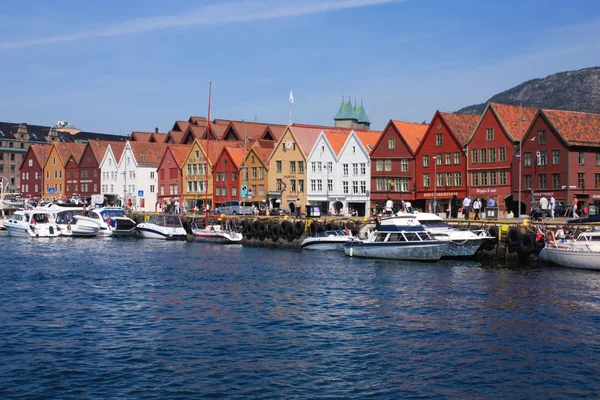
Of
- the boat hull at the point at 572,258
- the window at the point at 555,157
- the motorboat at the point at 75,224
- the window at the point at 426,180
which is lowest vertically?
the boat hull at the point at 572,258

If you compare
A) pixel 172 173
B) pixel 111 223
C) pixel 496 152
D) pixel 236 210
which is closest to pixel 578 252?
pixel 496 152

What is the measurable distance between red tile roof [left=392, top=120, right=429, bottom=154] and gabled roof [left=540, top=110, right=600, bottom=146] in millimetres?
19643

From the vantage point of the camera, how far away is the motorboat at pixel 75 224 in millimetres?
85750

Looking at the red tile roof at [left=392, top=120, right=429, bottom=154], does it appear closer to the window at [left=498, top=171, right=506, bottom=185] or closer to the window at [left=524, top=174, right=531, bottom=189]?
the window at [left=498, top=171, right=506, bottom=185]

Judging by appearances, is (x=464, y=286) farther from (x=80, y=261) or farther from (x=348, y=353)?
(x=80, y=261)

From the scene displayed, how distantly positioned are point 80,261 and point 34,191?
10255 cm

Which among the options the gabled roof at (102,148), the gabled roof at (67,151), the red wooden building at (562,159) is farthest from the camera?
the gabled roof at (67,151)

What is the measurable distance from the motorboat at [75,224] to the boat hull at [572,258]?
52458mm

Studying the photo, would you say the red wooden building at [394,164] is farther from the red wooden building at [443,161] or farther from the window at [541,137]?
the window at [541,137]

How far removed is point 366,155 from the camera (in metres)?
98.3

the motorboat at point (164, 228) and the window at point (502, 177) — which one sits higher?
the window at point (502, 177)

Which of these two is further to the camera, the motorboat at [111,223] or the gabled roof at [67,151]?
the gabled roof at [67,151]

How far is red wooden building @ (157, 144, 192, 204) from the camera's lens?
121938mm

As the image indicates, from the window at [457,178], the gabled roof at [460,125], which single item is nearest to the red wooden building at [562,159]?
the window at [457,178]
